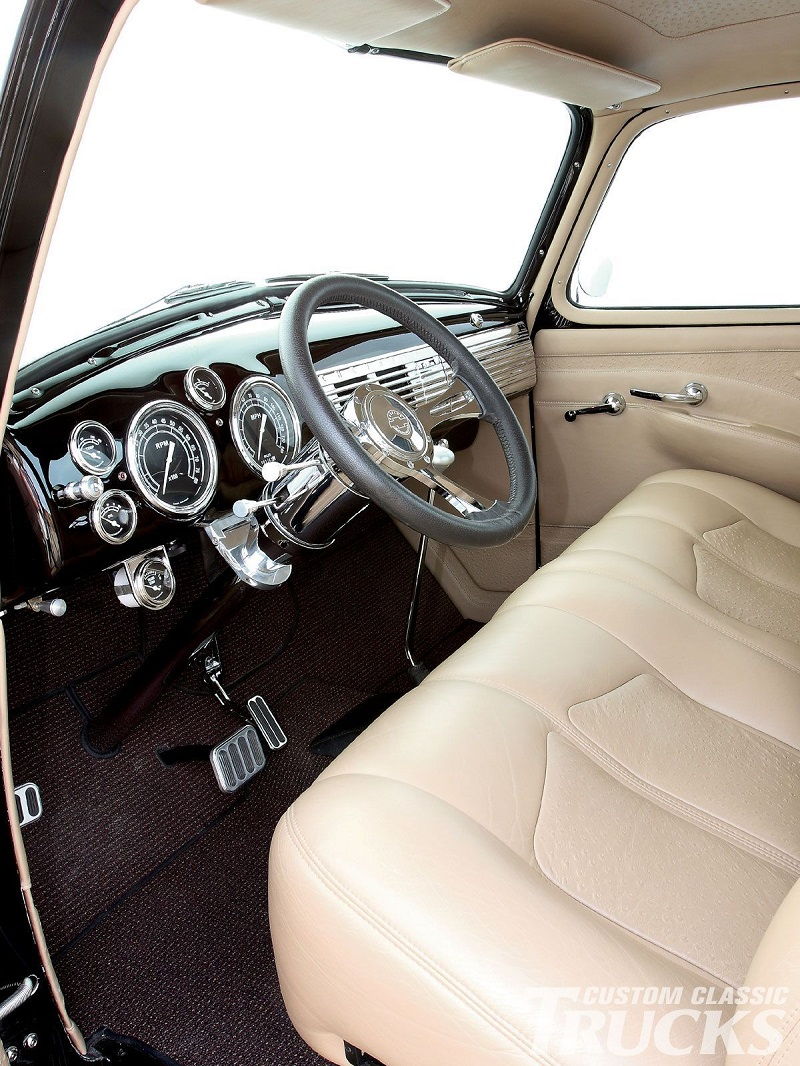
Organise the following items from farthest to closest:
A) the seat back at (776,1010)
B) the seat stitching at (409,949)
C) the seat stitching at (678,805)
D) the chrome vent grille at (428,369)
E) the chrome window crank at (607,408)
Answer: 1. the chrome window crank at (607,408)
2. the chrome vent grille at (428,369)
3. the seat stitching at (678,805)
4. the seat stitching at (409,949)
5. the seat back at (776,1010)

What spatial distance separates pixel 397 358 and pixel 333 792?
1134mm

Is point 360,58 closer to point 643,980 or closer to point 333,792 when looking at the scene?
point 333,792

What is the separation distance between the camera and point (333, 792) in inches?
38.4

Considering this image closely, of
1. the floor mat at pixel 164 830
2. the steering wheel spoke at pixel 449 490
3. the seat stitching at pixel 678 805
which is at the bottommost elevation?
the floor mat at pixel 164 830

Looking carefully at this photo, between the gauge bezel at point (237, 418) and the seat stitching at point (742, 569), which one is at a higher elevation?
the gauge bezel at point (237, 418)

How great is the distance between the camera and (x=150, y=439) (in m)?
1.36

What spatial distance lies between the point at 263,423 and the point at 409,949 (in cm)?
100

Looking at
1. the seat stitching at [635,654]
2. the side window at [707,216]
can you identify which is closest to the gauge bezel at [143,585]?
the seat stitching at [635,654]

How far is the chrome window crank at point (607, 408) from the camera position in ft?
7.52

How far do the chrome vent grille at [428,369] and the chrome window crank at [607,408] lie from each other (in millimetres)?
154

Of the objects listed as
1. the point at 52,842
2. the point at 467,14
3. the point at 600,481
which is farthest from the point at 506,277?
the point at 52,842

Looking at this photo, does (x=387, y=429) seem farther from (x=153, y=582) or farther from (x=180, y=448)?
(x=153, y=582)

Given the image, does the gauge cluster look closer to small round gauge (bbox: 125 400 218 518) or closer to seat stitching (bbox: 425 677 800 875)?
small round gauge (bbox: 125 400 218 518)

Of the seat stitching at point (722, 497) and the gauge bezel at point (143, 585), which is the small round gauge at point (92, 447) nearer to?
the gauge bezel at point (143, 585)
